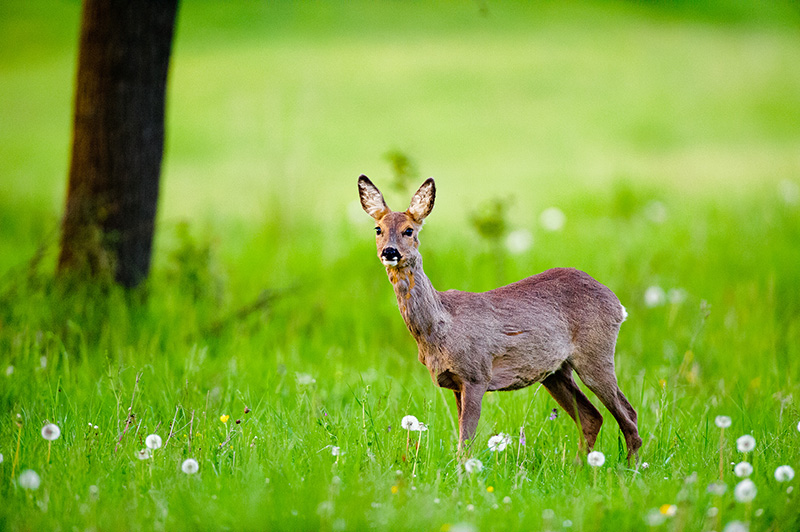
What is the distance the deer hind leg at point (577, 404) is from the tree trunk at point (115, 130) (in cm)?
369

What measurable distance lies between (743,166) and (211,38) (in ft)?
39.7

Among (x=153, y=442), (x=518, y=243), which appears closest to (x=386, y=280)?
(x=518, y=243)

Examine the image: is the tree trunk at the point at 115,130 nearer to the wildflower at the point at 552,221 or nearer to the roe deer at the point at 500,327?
the roe deer at the point at 500,327

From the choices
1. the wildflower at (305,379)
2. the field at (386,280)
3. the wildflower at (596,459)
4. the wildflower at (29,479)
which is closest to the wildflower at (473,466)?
the field at (386,280)

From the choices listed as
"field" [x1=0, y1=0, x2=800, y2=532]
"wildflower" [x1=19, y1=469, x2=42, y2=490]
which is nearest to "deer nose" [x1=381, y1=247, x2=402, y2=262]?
"field" [x1=0, y1=0, x2=800, y2=532]

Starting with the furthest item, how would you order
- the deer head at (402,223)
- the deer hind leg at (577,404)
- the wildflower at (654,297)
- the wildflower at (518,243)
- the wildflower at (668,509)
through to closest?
the wildflower at (518,243) → the wildflower at (654,297) → the deer hind leg at (577,404) → the deer head at (402,223) → the wildflower at (668,509)

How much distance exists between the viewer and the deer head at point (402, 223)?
3699 mm

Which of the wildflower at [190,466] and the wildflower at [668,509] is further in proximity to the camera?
the wildflower at [190,466]

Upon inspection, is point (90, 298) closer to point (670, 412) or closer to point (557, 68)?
point (670, 412)

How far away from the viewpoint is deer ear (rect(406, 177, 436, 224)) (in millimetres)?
3795

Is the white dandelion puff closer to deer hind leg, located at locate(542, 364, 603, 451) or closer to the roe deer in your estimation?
the roe deer

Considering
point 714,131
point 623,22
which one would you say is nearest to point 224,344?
point 714,131

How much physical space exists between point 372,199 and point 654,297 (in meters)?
3.13

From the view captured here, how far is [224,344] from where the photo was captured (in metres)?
6.04
